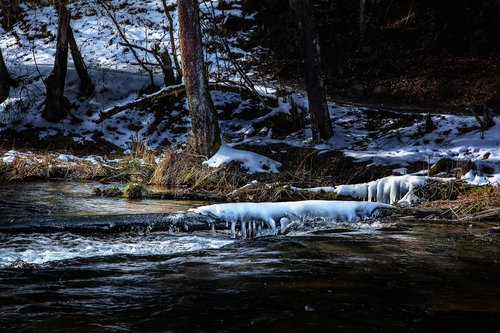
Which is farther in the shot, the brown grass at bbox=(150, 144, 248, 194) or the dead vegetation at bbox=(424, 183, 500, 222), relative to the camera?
the brown grass at bbox=(150, 144, 248, 194)

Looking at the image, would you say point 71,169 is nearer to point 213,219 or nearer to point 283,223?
point 213,219

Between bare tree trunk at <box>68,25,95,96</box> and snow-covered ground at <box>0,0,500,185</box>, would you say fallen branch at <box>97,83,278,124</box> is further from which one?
bare tree trunk at <box>68,25,95,96</box>

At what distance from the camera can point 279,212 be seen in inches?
253

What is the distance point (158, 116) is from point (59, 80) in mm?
2973

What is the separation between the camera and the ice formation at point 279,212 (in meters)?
6.23

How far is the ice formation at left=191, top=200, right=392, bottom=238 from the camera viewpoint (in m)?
6.23

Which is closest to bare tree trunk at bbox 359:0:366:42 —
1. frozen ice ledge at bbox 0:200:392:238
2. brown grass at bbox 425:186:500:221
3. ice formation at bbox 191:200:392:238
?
brown grass at bbox 425:186:500:221

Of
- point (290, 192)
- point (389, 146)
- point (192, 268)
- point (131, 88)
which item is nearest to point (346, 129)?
point (389, 146)

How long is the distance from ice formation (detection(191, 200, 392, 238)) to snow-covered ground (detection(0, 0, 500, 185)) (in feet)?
7.20

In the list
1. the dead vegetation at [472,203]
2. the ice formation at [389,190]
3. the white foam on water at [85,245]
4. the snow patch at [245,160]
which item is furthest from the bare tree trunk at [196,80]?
the white foam on water at [85,245]

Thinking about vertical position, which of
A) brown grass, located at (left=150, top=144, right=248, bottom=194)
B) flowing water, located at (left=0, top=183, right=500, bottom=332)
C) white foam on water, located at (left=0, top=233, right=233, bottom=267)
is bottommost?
flowing water, located at (left=0, top=183, right=500, bottom=332)

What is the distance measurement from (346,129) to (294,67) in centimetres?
557

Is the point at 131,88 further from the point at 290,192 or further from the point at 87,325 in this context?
the point at 87,325

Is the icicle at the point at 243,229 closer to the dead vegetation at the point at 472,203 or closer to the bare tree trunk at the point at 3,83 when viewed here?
the dead vegetation at the point at 472,203
